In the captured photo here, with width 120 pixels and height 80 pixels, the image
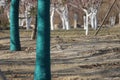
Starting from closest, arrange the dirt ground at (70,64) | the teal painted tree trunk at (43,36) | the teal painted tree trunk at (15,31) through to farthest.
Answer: the teal painted tree trunk at (43,36)
the dirt ground at (70,64)
the teal painted tree trunk at (15,31)

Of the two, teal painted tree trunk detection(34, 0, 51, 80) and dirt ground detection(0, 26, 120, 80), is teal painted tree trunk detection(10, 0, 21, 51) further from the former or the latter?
teal painted tree trunk detection(34, 0, 51, 80)

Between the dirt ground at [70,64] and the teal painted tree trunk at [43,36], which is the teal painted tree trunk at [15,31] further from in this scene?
the teal painted tree trunk at [43,36]

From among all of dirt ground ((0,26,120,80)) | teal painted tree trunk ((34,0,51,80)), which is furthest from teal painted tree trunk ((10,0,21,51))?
teal painted tree trunk ((34,0,51,80))

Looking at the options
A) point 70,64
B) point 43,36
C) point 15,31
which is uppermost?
point 43,36

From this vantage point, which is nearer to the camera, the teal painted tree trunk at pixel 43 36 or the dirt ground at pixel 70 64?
the teal painted tree trunk at pixel 43 36

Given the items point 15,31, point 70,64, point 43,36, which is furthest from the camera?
point 15,31

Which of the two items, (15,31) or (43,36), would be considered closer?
(43,36)

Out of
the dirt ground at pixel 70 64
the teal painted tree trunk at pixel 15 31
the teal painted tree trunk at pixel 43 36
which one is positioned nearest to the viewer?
the teal painted tree trunk at pixel 43 36

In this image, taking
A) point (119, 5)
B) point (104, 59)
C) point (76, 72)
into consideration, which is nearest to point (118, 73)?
point (76, 72)

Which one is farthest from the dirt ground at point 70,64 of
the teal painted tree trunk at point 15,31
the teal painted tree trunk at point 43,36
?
the teal painted tree trunk at point 43,36

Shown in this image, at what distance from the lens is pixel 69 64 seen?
13469 mm

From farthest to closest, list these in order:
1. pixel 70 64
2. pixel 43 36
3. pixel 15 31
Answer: pixel 15 31 → pixel 70 64 → pixel 43 36

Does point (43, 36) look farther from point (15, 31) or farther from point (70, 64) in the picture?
point (15, 31)

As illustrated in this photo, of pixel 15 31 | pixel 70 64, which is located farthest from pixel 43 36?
pixel 15 31
